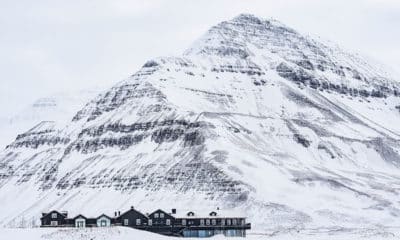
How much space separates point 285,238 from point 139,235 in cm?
2630

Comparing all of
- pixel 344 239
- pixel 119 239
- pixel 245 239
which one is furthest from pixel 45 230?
pixel 344 239

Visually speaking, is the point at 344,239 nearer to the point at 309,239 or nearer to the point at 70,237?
the point at 309,239

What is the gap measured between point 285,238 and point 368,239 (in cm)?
1324

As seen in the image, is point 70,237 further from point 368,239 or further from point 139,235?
point 368,239

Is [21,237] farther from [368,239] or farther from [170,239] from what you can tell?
[368,239]

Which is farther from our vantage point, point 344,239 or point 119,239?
point 344,239

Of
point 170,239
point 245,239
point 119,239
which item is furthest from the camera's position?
point 245,239

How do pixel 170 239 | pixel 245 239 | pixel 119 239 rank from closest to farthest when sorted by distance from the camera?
pixel 119 239 < pixel 170 239 < pixel 245 239

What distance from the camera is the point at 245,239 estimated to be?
18900 cm

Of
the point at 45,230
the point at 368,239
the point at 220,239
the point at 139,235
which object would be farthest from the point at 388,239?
the point at 45,230

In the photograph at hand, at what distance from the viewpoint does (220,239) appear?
190 metres

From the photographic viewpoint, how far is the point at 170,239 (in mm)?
175375

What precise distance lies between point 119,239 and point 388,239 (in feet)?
145

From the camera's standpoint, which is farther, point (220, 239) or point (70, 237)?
point (220, 239)
